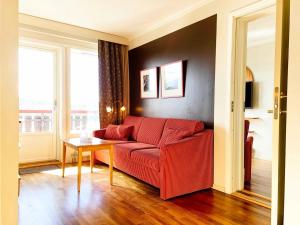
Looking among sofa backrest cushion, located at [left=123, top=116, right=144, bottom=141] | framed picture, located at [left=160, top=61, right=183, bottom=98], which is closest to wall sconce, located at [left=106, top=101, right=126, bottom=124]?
sofa backrest cushion, located at [left=123, top=116, right=144, bottom=141]

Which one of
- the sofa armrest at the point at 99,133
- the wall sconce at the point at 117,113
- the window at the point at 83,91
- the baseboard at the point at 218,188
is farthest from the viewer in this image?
the wall sconce at the point at 117,113

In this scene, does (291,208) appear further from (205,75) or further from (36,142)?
(36,142)

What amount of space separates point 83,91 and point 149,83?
137 centimetres

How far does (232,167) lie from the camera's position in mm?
2828

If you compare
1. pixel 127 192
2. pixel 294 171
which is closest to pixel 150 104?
pixel 127 192

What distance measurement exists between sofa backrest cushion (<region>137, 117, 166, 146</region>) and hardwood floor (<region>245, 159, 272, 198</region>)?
1464 mm

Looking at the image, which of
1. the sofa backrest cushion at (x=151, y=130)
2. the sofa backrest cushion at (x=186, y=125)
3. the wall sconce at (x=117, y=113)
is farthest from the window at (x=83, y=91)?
the sofa backrest cushion at (x=186, y=125)

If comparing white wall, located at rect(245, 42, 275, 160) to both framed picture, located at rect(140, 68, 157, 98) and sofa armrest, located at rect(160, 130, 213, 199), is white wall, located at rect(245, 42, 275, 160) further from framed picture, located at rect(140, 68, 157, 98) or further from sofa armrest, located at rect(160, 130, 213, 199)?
sofa armrest, located at rect(160, 130, 213, 199)

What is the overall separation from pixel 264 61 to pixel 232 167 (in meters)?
3.03

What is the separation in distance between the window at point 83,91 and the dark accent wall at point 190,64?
1.06m

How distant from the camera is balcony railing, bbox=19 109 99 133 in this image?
4.18 m

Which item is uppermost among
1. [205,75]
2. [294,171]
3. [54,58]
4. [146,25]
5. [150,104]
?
[146,25]

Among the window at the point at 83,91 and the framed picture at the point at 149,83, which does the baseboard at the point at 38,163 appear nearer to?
the window at the point at 83,91

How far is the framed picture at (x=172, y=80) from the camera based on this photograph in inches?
142
